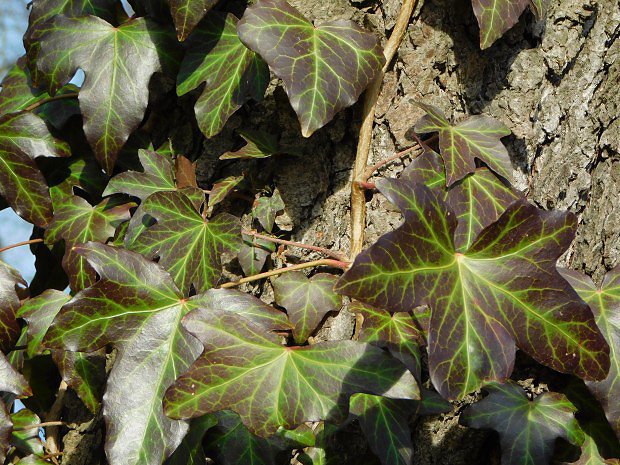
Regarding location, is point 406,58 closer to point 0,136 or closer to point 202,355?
point 202,355

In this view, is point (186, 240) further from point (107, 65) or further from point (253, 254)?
point (107, 65)

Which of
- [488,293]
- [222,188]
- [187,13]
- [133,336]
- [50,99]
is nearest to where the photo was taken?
[488,293]

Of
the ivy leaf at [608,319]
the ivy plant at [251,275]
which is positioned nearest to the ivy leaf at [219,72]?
the ivy plant at [251,275]

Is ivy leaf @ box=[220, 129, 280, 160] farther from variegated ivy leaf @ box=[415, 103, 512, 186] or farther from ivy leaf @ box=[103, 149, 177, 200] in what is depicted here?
variegated ivy leaf @ box=[415, 103, 512, 186]

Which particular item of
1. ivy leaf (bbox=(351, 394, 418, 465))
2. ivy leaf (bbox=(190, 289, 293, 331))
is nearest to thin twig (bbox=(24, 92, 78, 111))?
ivy leaf (bbox=(190, 289, 293, 331))

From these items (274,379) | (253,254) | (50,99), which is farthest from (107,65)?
(274,379)

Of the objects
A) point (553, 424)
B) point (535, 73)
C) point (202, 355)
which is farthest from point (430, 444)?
point (535, 73)
